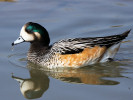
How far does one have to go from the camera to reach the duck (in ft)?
29.2

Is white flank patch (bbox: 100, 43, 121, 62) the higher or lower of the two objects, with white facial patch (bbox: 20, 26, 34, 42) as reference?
lower

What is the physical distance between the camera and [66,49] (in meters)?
8.93

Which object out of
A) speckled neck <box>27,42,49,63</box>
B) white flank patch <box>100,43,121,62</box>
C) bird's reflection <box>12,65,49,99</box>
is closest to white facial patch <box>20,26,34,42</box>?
speckled neck <box>27,42,49,63</box>

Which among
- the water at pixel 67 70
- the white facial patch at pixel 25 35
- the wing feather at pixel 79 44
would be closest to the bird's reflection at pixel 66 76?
the water at pixel 67 70

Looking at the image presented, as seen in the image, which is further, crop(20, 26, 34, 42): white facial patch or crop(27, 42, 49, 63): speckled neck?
crop(27, 42, 49, 63): speckled neck

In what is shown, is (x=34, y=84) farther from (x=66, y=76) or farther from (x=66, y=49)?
(x=66, y=49)

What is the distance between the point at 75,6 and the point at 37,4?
1.27 metres

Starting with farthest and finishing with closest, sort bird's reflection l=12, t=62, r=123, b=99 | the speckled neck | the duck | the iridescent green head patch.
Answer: the speckled neck, the iridescent green head patch, the duck, bird's reflection l=12, t=62, r=123, b=99

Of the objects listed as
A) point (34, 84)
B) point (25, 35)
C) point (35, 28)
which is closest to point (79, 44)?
point (35, 28)

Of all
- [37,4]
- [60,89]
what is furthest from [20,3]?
[60,89]

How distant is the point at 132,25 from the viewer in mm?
11258

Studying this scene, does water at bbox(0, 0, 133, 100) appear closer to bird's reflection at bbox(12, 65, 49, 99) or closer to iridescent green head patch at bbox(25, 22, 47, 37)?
bird's reflection at bbox(12, 65, 49, 99)

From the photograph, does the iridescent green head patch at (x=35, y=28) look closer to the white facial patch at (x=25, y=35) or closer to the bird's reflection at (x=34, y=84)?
the white facial patch at (x=25, y=35)

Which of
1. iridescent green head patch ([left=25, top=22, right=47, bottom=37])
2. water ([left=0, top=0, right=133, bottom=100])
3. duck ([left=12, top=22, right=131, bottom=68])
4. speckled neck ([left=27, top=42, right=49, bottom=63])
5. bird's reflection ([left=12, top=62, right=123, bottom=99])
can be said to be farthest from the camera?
speckled neck ([left=27, top=42, right=49, bottom=63])
